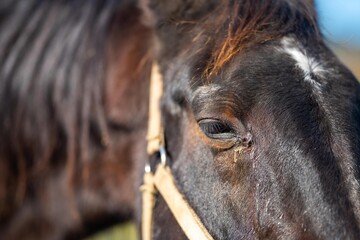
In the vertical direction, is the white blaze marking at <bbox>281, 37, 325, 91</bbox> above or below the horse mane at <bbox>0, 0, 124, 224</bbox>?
below

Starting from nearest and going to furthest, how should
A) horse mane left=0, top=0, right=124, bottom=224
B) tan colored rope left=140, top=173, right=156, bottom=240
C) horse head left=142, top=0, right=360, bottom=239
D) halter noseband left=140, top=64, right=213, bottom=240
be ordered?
horse head left=142, top=0, right=360, bottom=239, halter noseband left=140, top=64, right=213, bottom=240, tan colored rope left=140, top=173, right=156, bottom=240, horse mane left=0, top=0, right=124, bottom=224

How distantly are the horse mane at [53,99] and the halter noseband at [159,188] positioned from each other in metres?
0.40

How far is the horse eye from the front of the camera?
162 centimetres

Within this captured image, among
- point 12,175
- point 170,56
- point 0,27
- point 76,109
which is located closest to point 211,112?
point 170,56

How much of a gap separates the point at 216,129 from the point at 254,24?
395 millimetres

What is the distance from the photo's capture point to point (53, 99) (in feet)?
8.20

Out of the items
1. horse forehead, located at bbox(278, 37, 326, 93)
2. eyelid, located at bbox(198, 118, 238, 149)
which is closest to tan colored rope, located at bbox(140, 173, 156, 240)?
eyelid, located at bbox(198, 118, 238, 149)

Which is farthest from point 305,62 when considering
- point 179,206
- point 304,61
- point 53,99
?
point 53,99

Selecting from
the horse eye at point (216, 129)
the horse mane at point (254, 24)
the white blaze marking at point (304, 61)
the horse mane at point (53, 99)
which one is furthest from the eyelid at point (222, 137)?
the horse mane at point (53, 99)

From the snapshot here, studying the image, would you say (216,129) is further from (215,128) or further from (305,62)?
(305,62)

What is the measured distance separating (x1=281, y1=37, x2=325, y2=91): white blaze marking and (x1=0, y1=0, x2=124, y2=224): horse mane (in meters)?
0.97

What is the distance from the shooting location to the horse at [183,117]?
4.86 ft

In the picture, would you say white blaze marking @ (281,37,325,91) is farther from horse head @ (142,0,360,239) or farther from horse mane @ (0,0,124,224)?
horse mane @ (0,0,124,224)

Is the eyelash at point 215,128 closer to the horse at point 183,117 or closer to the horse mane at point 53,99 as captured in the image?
the horse at point 183,117
